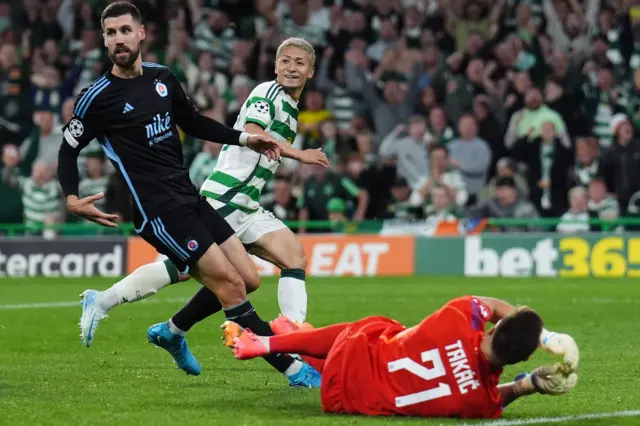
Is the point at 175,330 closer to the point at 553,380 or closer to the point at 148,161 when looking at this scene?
the point at 148,161

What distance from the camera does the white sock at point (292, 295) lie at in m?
9.63

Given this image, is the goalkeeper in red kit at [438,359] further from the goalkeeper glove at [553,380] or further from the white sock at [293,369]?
the white sock at [293,369]

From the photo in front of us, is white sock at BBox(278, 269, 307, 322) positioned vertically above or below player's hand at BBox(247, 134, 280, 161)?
below

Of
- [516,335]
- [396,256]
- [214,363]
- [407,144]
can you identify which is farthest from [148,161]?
[396,256]

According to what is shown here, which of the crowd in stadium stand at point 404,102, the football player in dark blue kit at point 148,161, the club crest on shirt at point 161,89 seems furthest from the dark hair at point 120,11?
the crowd in stadium stand at point 404,102

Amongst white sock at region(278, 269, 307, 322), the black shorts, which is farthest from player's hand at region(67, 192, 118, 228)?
white sock at region(278, 269, 307, 322)

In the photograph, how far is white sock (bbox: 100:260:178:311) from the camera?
9.58 meters

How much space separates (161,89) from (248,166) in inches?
54.7

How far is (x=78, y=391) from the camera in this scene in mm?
8406

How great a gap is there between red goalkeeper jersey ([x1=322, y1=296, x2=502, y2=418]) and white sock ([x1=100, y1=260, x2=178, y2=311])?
8.43 feet

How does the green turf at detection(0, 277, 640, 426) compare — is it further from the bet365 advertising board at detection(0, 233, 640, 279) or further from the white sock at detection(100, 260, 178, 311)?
the bet365 advertising board at detection(0, 233, 640, 279)

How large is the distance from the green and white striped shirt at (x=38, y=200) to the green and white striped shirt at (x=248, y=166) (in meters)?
12.1

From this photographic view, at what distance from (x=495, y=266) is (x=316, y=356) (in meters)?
13.7

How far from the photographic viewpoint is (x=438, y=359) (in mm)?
7090
